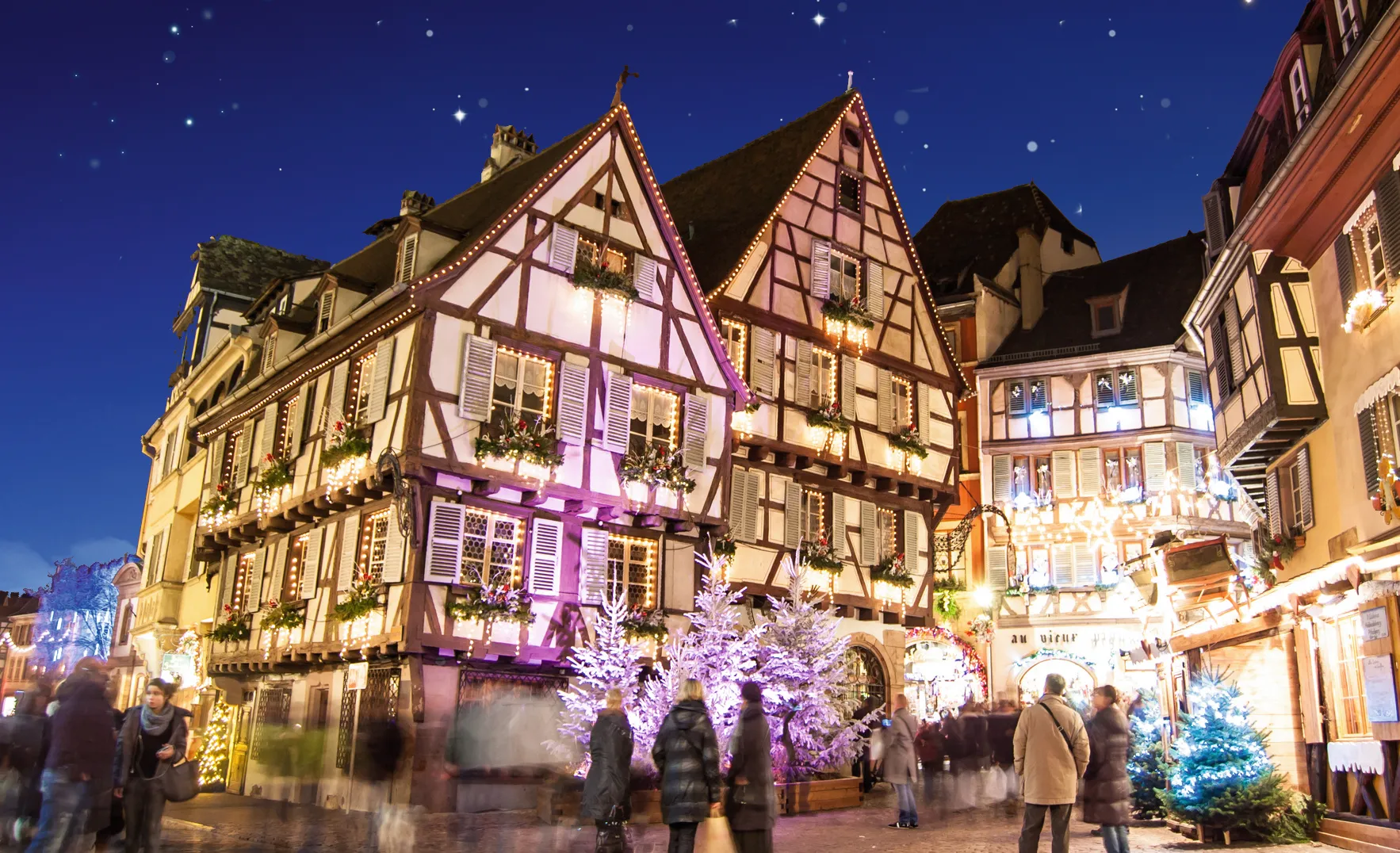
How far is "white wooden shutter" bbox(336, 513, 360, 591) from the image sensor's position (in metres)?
20.3

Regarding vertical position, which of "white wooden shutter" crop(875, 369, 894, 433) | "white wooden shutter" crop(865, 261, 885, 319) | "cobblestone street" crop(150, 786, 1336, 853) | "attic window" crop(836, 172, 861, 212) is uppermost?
"attic window" crop(836, 172, 861, 212)

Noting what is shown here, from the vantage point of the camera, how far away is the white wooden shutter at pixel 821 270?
26.4m

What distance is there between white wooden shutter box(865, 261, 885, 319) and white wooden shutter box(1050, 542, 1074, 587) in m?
10.5

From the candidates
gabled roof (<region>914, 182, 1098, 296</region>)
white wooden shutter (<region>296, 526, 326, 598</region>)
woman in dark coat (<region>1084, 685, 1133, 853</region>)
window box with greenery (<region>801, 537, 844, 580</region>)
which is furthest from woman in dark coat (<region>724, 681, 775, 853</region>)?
gabled roof (<region>914, 182, 1098, 296</region>)

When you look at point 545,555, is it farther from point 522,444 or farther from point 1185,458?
point 1185,458

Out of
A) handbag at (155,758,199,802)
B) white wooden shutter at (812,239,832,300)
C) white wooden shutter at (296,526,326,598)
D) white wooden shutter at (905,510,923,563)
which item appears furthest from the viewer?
white wooden shutter at (905,510,923,563)

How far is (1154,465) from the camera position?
108 ft

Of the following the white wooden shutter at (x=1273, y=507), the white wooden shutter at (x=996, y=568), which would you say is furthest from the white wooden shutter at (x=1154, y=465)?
the white wooden shutter at (x=1273, y=507)

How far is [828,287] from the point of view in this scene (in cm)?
2655

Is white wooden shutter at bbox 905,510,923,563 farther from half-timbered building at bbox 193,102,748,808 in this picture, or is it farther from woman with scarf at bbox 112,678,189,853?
woman with scarf at bbox 112,678,189,853

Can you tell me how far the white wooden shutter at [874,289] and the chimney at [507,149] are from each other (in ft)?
31.7

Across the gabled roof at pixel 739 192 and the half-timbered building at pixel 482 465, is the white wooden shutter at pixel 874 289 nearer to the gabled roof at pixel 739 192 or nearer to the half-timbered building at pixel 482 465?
the gabled roof at pixel 739 192

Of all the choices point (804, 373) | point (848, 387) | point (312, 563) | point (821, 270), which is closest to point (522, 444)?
point (312, 563)

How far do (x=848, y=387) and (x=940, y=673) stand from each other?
11.4 m
